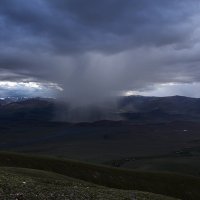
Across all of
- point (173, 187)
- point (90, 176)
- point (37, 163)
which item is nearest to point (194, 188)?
point (173, 187)

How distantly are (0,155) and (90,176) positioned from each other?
25636mm

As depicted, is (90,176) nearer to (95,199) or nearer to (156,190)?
(156,190)

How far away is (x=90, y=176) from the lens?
104m

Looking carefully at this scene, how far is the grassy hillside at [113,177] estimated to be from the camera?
334 ft

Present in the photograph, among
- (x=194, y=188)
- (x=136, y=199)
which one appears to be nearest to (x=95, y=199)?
(x=136, y=199)

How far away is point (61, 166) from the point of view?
107250 mm

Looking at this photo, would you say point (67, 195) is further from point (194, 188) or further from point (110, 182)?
point (194, 188)

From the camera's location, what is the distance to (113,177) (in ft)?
349

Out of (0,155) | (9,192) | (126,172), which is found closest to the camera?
(9,192)

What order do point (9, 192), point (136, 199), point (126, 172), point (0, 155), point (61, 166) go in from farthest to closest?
point (126, 172), point (61, 166), point (0, 155), point (136, 199), point (9, 192)

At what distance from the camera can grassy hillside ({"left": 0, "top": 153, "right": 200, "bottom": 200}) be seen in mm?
101875

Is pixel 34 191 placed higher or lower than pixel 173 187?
higher

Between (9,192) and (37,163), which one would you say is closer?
(9,192)

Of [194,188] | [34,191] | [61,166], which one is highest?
[34,191]
